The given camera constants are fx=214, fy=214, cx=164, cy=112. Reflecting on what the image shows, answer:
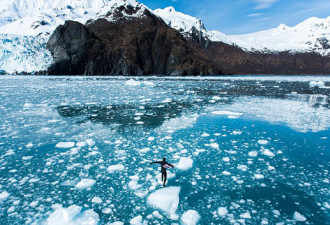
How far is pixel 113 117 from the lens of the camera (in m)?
10.2

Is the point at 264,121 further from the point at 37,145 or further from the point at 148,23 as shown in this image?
the point at 148,23

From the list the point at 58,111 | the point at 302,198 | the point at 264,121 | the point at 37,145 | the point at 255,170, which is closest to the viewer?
the point at 302,198

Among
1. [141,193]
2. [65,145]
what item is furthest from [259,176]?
[65,145]

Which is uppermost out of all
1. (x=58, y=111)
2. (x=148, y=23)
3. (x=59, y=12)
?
(x=59, y=12)

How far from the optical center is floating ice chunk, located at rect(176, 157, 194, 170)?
16.8ft

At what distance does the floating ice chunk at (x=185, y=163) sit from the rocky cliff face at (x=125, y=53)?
88.5 m

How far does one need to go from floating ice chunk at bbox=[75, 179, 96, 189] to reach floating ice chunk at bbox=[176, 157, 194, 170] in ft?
6.50

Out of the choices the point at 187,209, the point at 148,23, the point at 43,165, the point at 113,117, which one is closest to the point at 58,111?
the point at 113,117

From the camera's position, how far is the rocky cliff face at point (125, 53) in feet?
305

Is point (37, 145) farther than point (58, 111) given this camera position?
No

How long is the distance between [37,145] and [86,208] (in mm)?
3894

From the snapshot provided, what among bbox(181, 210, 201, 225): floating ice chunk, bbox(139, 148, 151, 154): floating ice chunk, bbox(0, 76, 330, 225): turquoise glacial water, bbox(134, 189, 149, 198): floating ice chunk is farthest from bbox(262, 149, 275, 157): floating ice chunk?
bbox(134, 189, 149, 198): floating ice chunk

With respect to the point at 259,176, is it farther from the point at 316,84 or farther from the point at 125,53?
the point at 125,53

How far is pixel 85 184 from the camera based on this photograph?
4332 millimetres
